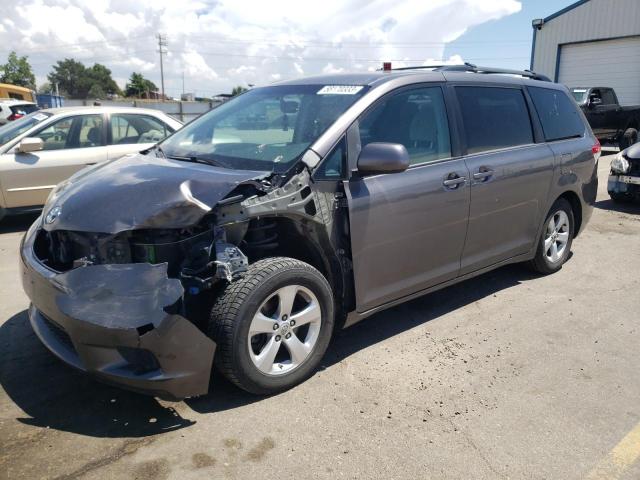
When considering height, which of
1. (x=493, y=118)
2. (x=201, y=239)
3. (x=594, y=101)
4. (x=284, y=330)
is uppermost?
(x=594, y=101)

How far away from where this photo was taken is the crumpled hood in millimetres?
2797

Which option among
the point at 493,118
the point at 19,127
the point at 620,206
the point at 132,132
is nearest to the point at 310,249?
the point at 493,118

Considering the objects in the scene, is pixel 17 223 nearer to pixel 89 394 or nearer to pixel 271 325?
pixel 89 394

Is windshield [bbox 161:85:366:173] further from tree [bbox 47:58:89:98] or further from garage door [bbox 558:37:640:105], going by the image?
tree [bbox 47:58:89:98]

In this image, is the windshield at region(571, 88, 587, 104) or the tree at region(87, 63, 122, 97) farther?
the tree at region(87, 63, 122, 97)

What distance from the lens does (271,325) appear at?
9.91ft

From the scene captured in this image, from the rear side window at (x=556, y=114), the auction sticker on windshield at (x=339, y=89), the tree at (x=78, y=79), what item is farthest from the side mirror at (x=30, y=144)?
the tree at (x=78, y=79)

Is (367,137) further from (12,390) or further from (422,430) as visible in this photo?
(12,390)

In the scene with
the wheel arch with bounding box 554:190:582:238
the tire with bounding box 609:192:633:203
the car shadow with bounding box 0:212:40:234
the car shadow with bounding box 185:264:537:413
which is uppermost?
the wheel arch with bounding box 554:190:582:238

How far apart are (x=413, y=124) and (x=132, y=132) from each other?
520 cm

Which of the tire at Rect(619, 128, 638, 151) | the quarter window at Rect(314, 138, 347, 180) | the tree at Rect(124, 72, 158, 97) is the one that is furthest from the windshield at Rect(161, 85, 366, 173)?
the tree at Rect(124, 72, 158, 97)

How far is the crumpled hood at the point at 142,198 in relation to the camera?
9.18ft

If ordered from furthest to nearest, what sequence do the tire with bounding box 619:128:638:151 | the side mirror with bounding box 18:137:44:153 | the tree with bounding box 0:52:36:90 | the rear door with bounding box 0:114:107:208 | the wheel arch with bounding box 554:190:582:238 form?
the tree with bounding box 0:52:36:90 → the tire with bounding box 619:128:638:151 → the rear door with bounding box 0:114:107:208 → the side mirror with bounding box 18:137:44:153 → the wheel arch with bounding box 554:190:582:238

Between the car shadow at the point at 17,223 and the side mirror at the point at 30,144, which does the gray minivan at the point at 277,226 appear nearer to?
the side mirror at the point at 30,144
